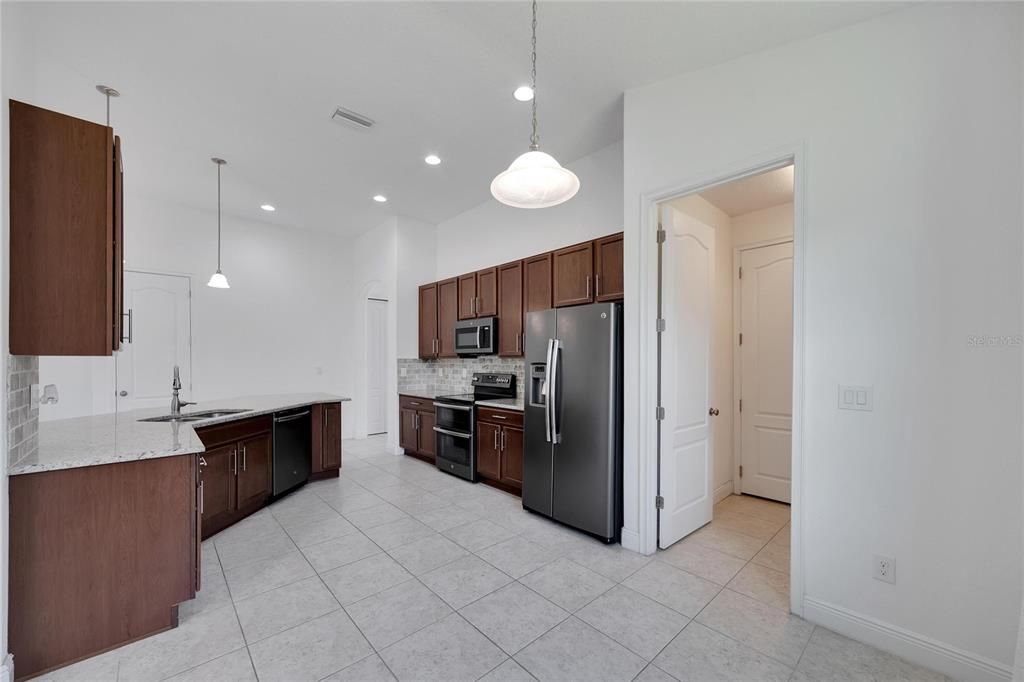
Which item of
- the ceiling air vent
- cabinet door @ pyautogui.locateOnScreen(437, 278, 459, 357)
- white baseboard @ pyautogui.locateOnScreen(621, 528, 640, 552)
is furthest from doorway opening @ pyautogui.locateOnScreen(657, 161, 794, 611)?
cabinet door @ pyautogui.locateOnScreen(437, 278, 459, 357)

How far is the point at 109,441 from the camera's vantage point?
7.18 feet

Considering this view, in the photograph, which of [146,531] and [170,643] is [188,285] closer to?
[146,531]

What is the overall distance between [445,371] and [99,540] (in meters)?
4.09

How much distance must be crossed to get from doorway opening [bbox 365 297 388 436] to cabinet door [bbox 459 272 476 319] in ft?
7.14

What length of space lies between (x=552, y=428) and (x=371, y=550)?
1532 mm

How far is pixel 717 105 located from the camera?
8.30 ft

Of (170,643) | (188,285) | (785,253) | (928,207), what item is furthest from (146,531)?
(785,253)

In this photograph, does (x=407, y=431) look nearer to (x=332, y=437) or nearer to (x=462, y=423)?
(x=332, y=437)

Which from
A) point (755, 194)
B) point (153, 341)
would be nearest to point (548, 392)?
point (755, 194)

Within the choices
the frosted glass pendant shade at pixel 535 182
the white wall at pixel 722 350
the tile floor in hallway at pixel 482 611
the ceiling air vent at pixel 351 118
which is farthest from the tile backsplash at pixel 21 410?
the white wall at pixel 722 350

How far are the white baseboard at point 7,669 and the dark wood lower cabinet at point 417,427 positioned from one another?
3480 mm

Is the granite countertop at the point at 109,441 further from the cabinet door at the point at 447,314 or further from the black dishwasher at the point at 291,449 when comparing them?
the cabinet door at the point at 447,314

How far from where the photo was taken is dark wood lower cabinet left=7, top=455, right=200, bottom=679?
5.73ft

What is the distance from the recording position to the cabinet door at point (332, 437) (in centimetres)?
448
